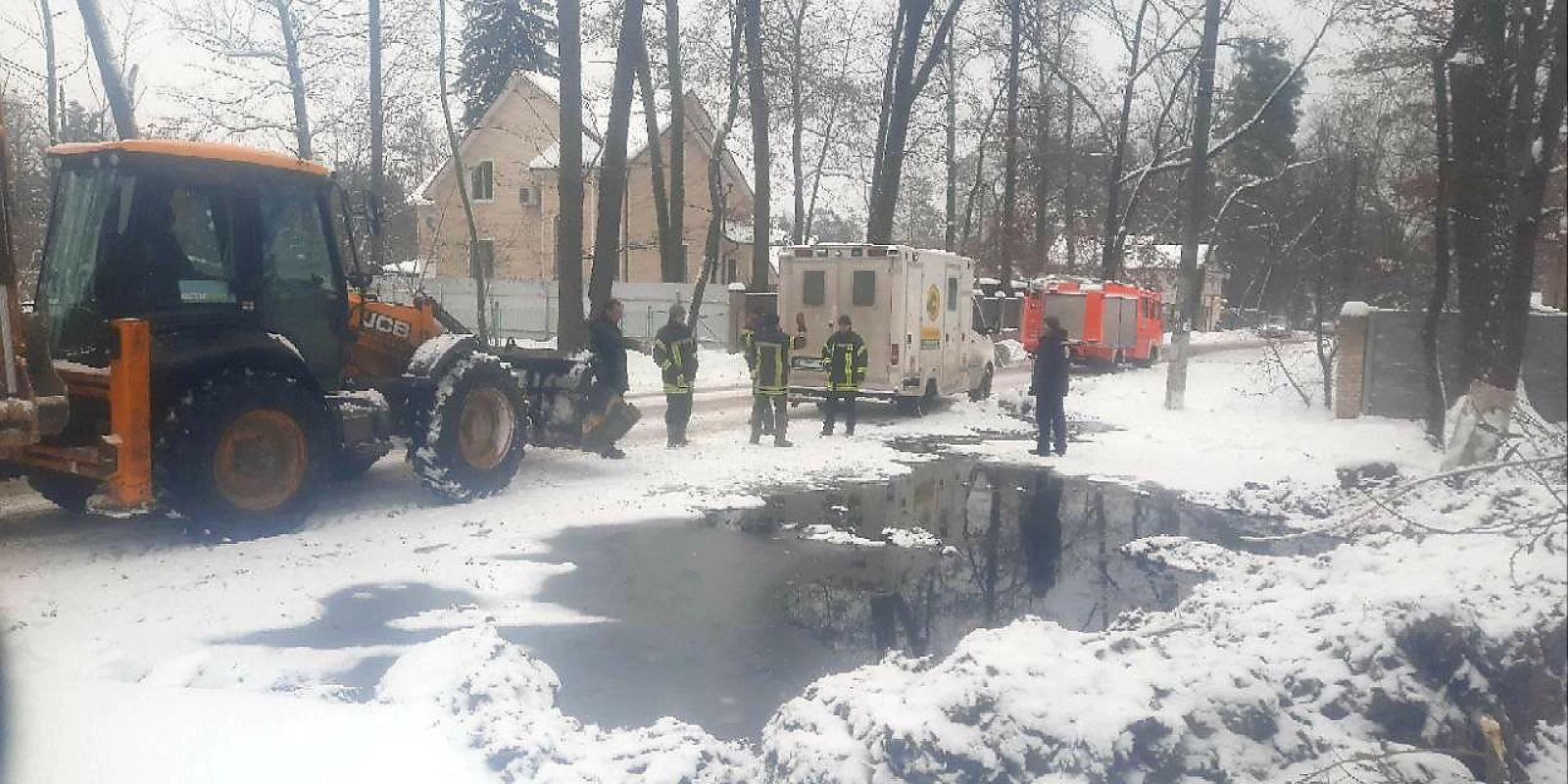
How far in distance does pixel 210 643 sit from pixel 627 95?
41.0 ft

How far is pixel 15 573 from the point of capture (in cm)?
654

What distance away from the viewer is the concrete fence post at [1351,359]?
603cm

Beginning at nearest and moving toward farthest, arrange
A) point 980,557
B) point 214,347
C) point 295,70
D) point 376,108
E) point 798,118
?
point 214,347, point 980,557, point 295,70, point 376,108, point 798,118

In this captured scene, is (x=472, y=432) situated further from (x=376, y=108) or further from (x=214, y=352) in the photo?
(x=376, y=108)

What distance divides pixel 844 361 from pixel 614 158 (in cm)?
507

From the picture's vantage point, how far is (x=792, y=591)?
7.05 meters

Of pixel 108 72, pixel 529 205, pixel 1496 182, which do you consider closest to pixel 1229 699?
pixel 1496 182

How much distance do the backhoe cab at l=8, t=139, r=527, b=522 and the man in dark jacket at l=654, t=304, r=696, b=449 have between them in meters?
3.54

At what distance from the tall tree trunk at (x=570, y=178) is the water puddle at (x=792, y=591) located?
7.04m

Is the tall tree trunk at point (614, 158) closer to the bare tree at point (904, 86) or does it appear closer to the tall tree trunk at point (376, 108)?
the bare tree at point (904, 86)

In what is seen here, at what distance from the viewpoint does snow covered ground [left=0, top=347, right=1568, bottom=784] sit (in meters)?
3.78

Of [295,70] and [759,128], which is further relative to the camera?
[759,128]

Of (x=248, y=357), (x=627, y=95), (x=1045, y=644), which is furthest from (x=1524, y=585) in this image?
(x=627, y=95)

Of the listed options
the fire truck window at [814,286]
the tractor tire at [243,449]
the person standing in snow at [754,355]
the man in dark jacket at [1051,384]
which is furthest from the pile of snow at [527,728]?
the fire truck window at [814,286]
